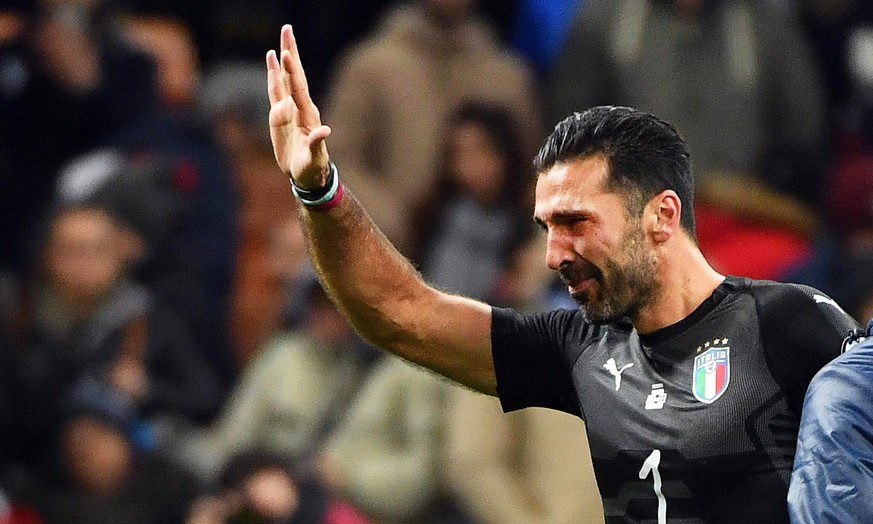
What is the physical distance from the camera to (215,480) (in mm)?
6719

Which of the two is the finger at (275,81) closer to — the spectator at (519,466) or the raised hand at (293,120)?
the raised hand at (293,120)

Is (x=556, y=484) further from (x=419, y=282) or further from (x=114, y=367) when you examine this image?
(x=419, y=282)

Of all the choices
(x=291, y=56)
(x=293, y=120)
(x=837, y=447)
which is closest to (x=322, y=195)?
(x=293, y=120)

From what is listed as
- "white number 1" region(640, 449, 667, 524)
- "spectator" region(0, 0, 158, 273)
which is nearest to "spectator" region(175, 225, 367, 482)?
"spectator" region(0, 0, 158, 273)

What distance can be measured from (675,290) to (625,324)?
0.63 ft

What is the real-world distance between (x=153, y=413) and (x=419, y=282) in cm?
326

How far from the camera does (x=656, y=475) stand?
3.59m

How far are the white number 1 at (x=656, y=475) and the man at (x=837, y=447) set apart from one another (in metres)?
0.36

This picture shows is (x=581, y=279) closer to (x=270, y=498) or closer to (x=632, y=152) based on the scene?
(x=632, y=152)

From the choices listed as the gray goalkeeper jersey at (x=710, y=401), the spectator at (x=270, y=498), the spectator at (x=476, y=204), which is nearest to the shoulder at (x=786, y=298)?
the gray goalkeeper jersey at (x=710, y=401)

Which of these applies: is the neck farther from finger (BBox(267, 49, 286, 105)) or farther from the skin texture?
finger (BBox(267, 49, 286, 105))

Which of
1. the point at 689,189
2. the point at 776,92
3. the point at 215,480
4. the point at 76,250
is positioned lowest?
the point at 215,480

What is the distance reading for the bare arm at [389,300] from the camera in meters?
3.89

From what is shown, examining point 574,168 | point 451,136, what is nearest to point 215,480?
point 451,136
